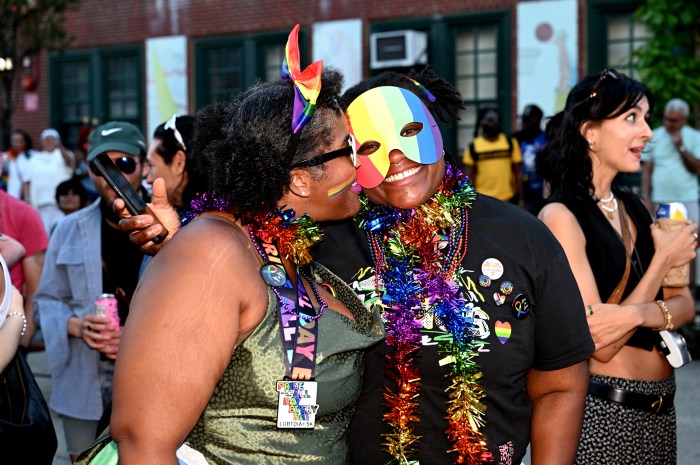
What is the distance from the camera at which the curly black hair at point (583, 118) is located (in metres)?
3.76

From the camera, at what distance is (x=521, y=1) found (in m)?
14.3

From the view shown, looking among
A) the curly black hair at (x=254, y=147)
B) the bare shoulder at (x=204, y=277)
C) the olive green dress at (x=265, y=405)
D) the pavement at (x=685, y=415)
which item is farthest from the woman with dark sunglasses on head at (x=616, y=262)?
the pavement at (x=685, y=415)

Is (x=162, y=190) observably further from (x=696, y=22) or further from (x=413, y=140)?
(x=696, y=22)

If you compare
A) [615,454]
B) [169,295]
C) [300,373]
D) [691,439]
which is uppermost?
[169,295]

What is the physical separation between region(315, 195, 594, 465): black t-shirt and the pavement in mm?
2625

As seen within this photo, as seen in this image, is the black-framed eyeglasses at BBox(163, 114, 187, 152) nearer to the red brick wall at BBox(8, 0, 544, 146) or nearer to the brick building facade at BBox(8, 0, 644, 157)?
the brick building facade at BBox(8, 0, 644, 157)

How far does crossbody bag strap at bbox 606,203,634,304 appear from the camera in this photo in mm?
3664

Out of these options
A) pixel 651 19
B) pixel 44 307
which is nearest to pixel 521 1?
pixel 651 19

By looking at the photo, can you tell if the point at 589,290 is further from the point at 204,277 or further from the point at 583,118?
the point at 204,277

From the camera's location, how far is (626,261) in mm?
3701

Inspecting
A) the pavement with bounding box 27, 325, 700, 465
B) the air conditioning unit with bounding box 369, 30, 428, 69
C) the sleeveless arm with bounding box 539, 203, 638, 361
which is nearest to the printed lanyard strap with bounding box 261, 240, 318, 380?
the sleeveless arm with bounding box 539, 203, 638, 361

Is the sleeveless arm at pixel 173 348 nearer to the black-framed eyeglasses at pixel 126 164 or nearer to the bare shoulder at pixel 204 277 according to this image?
the bare shoulder at pixel 204 277

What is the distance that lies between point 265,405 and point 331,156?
2.23 ft

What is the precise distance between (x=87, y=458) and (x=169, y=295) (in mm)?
507
